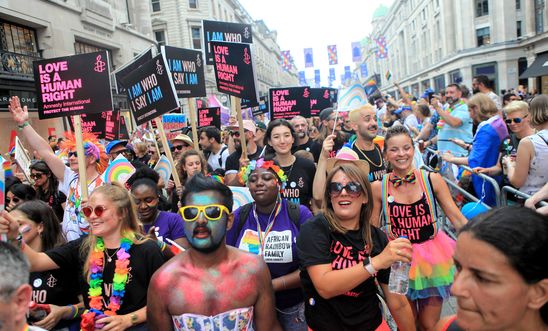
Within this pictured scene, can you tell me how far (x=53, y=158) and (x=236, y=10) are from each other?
2417 inches

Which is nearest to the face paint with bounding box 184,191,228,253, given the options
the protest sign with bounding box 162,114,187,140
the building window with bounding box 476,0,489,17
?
the protest sign with bounding box 162,114,187,140

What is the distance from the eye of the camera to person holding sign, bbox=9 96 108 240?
173 inches

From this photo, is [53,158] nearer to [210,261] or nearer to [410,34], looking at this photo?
[210,261]

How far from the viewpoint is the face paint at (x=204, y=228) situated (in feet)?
7.70

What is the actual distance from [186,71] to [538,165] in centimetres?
534

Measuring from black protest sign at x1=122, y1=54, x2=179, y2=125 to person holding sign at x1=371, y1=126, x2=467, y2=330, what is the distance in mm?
3158

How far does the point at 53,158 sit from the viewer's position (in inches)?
189

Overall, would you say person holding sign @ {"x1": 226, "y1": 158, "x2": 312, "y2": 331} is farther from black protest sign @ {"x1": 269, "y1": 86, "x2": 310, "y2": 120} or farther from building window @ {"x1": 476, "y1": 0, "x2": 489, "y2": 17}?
building window @ {"x1": 476, "y1": 0, "x2": 489, "y2": 17}

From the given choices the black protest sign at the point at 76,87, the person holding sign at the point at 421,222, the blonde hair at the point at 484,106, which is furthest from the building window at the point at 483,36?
the person holding sign at the point at 421,222

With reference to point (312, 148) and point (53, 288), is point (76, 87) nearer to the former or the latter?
point (53, 288)

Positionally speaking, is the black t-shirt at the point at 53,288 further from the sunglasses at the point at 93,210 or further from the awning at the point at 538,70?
the awning at the point at 538,70

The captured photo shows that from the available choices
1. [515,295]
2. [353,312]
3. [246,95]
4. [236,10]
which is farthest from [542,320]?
[236,10]

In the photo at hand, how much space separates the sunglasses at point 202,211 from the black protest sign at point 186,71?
15.6 feet

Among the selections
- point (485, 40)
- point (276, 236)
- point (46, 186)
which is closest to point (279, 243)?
point (276, 236)
